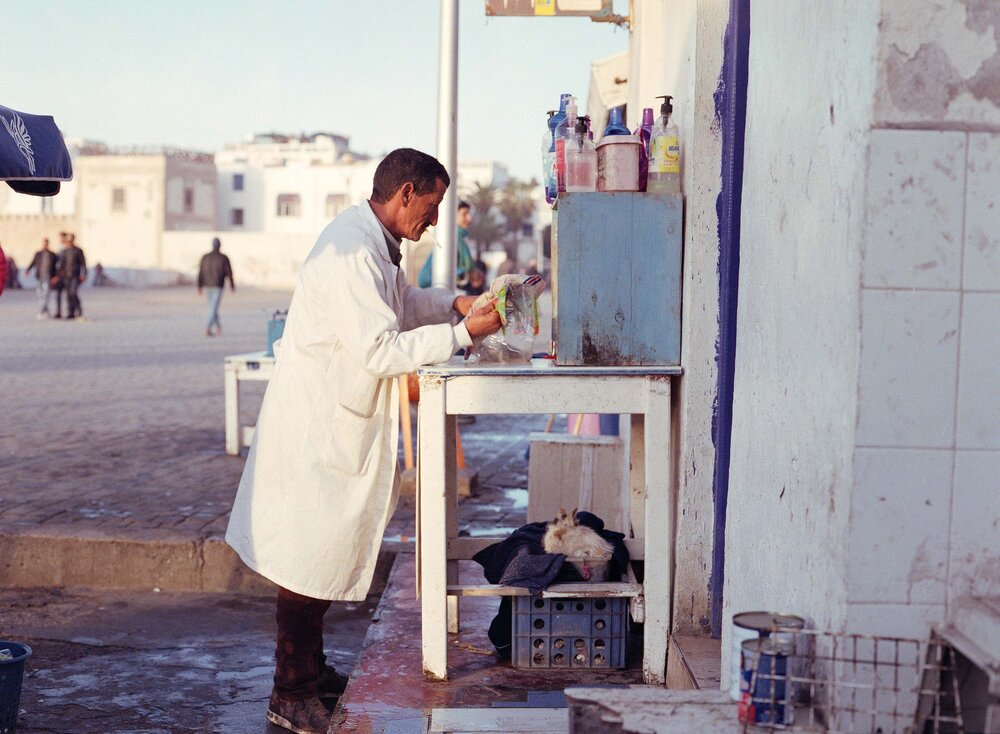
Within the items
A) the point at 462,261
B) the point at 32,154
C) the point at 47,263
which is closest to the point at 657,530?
the point at 32,154

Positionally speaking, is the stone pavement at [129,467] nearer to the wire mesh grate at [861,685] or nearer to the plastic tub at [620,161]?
the plastic tub at [620,161]

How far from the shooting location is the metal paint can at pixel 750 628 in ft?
8.15

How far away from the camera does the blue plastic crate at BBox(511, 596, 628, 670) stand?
14.4 feet

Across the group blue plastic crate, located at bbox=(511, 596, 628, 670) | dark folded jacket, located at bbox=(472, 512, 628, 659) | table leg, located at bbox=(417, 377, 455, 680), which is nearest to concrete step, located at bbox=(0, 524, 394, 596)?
dark folded jacket, located at bbox=(472, 512, 628, 659)

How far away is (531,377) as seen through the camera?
4.07 m

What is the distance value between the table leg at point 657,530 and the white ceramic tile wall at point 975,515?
1728 mm

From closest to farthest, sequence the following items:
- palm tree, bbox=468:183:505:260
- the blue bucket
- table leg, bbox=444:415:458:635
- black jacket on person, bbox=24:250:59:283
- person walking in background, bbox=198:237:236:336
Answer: the blue bucket → table leg, bbox=444:415:458:635 → person walking in background, bbox=198:237:236:336 → black jacket on person, bbox=24:250:59:283 → palm tree, bbox=468:183:505:260

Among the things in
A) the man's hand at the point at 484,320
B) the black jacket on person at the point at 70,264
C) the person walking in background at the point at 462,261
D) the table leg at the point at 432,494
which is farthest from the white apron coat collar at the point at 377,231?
the black jacket on person at the point at 70,264

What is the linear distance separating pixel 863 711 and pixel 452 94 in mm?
6513

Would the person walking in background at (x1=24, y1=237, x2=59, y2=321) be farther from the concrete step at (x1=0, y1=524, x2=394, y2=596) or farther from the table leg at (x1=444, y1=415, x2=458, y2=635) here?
the table leg at (x1=444, y1=415, x2=458, y2=635)

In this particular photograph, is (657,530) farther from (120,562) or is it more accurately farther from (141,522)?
(141,522)

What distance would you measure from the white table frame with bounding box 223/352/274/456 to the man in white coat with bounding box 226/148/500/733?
4812 mm

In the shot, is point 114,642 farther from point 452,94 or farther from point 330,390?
point 452,94

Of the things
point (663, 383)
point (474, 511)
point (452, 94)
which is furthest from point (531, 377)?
point (452, 94)
